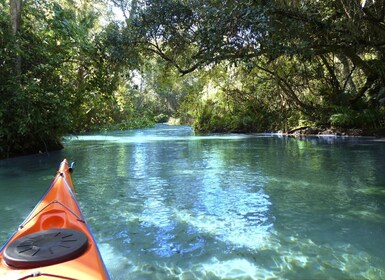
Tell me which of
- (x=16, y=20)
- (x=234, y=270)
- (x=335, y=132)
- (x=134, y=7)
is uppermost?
(x=134, y=7)

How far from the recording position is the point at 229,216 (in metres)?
5.44

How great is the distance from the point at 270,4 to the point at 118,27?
214 inches

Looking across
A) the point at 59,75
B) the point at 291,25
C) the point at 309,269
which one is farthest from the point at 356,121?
the point at 309,269

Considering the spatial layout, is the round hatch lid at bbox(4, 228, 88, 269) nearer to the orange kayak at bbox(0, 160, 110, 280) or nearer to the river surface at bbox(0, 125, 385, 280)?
the orange kayak at bbox(0, 160, 110, 280)

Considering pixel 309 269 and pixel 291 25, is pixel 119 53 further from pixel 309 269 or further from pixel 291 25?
pixel 309 269

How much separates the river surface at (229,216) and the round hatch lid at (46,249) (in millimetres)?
1091

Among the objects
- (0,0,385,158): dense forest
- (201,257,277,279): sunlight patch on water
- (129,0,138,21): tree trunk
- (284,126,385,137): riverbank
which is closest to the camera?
(201,257,277,279): sunlight patch on water

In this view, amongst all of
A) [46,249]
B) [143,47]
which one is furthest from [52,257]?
[143,47]

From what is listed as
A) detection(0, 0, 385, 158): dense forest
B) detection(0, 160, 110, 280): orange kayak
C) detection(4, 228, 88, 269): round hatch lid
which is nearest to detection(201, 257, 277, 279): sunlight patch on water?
detection(0, 160, 110, 280): orange kayak

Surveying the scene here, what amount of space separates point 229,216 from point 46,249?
351 centimetres

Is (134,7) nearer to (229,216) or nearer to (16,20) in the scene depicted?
(16,20)

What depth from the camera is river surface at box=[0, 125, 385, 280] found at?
12.1ft

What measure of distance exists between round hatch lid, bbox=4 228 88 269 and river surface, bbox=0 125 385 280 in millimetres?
1091

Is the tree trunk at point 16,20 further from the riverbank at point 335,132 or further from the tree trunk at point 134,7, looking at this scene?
the riverbank at point 335,132
